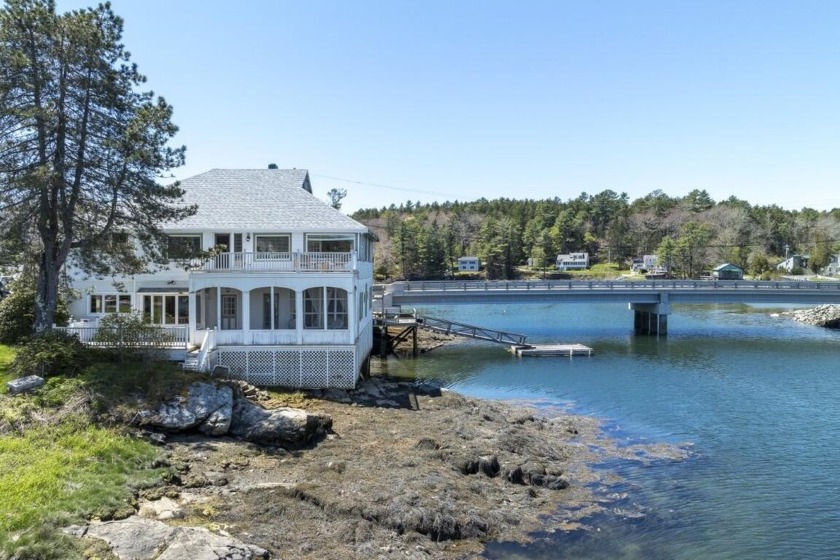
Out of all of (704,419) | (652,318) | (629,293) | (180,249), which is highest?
(180,249)

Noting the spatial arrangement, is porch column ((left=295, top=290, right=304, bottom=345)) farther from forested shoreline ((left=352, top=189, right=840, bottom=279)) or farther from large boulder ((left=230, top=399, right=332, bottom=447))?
forested shoreline ((left=352, top=189, right=840, bottom=279))

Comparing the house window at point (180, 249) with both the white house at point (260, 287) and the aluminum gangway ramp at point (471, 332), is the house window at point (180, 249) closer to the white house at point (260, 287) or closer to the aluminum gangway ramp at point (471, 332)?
the white house at point (260, 287)

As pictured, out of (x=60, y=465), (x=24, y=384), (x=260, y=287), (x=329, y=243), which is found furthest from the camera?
(x=329, y=243)

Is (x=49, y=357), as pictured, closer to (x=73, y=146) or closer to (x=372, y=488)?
(x=73, y=146)

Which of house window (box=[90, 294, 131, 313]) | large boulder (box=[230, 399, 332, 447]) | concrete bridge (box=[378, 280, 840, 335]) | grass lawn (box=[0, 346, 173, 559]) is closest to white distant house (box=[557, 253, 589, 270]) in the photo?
concrete bridge (box=[378, 280, 840, 335])

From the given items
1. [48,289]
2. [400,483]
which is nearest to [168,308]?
[48,289]

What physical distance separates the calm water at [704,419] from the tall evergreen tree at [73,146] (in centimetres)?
1755

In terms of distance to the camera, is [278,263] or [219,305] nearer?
[219,305]

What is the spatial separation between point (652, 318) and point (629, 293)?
133 inches

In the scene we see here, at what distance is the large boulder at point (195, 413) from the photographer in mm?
18219

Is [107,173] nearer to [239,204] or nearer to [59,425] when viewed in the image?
[239,204]

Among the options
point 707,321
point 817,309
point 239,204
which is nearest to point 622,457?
point 239,204

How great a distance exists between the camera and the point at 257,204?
2802cm

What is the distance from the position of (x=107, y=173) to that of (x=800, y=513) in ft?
80.6
